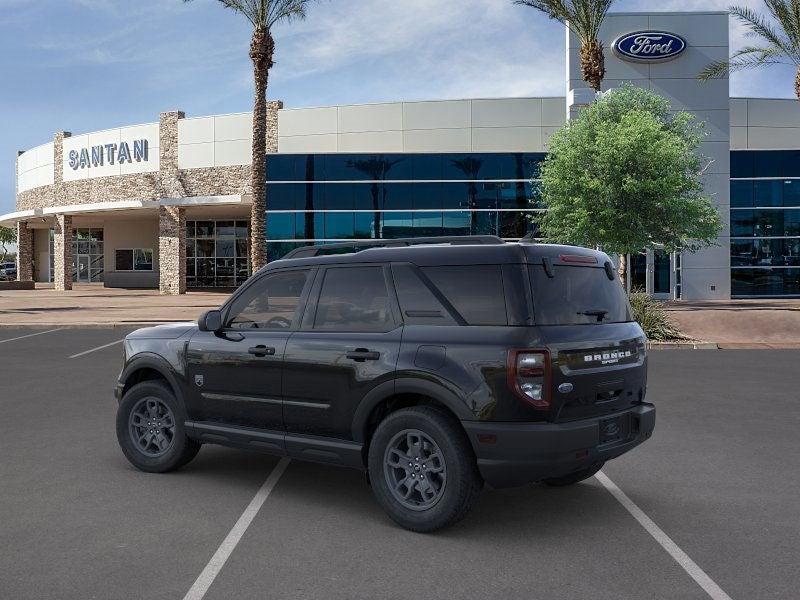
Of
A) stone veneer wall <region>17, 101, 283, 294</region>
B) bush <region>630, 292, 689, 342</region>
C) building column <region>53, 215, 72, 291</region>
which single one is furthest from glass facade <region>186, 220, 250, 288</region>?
bush <region>630, 292, 689, 342</region>

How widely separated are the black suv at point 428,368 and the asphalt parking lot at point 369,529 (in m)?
0.39

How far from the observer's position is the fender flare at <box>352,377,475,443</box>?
478 cm

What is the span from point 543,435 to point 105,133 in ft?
152

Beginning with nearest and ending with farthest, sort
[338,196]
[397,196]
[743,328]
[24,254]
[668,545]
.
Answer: [668,545], [743,328], [397,196], [338,196], [24,254]

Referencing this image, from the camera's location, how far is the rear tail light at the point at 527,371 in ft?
15.1

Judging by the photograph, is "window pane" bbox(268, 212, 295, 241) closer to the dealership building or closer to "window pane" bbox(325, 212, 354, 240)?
the dealership building

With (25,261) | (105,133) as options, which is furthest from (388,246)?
(25,261)

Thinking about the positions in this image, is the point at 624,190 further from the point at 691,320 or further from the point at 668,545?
the point at 668,545

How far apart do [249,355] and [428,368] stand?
1.60 metres

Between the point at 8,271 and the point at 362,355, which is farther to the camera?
the point at 8,271

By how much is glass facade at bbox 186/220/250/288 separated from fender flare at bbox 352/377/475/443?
4500 centimetres

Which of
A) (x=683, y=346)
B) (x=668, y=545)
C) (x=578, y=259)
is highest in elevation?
(x=578, y=259)

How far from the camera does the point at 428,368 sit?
193 inches

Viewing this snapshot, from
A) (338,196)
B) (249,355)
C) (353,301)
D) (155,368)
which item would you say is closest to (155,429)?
(155,368)
